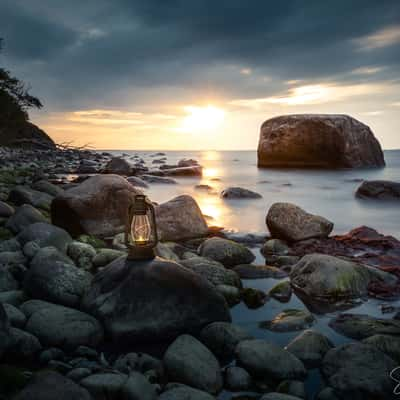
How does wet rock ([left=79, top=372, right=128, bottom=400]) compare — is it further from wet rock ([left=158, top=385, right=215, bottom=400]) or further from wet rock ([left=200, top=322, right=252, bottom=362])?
wet rock ([left=200, top=322, right=252, bottom=362])

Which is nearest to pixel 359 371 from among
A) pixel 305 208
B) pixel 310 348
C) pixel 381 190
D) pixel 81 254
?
pixel 310 348

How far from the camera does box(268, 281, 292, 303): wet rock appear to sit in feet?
17.1

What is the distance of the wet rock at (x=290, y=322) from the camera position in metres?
4.32

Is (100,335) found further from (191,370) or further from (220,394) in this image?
(220,394)

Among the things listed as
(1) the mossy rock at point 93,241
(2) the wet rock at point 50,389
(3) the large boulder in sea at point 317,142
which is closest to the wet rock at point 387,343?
(2) the wet rock at point 50,389

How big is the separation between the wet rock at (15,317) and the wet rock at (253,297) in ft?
8.91

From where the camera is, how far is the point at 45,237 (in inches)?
249

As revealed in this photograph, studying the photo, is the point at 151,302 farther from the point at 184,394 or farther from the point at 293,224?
the point at 293,224

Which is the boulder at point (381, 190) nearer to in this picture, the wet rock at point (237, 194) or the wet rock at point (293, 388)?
the wet rock at point (237, 194)

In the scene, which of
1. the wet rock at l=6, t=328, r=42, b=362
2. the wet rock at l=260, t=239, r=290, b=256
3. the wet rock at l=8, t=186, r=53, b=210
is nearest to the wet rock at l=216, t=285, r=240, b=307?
the wet rock at l=6, t=328, r=42, b=362

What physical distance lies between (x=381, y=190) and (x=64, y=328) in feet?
51.3

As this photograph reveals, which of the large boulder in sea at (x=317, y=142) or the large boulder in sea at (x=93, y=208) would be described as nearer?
the large boulder in sea at (x=93, y=208)

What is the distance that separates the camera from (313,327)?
14.5ft

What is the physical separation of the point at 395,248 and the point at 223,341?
19.3 ft
